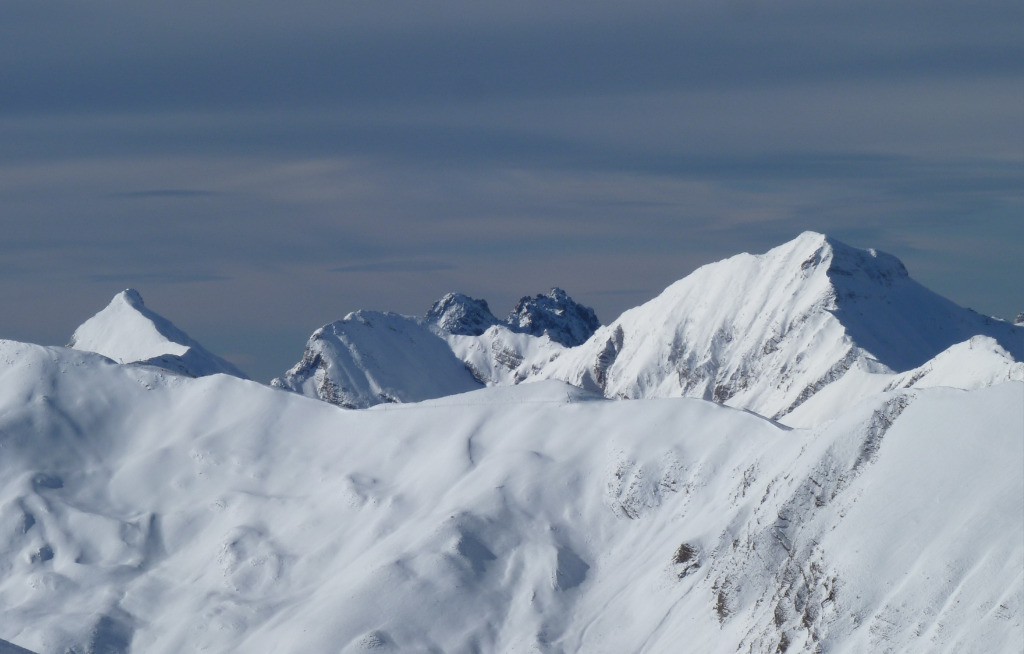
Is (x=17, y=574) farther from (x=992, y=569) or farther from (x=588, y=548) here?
(x=992, y=569)

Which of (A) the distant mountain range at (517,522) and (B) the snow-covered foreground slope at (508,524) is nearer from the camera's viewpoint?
(B) the snow-covered foreground slope at (508,524)

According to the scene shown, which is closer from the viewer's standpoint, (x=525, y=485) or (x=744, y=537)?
(x=744, y=537)

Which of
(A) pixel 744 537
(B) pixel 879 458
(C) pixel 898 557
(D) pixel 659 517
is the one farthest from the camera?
(D) pixel 659 517

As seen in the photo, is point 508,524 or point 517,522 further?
point 517,522

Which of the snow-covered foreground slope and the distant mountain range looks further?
the distant mountain range

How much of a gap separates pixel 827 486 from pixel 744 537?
1204cm

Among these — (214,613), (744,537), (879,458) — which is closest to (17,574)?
(214,613)

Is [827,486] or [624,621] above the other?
[827,486]

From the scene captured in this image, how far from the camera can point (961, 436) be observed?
365 feet

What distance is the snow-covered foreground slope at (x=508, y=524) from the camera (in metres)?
107

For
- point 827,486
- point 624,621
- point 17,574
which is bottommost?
point 17,574

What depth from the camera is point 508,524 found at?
159 m

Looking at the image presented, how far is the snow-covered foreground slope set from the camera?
107 meters

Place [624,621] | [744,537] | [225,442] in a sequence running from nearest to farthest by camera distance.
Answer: [744,537] < [624,621] < [225,442]
